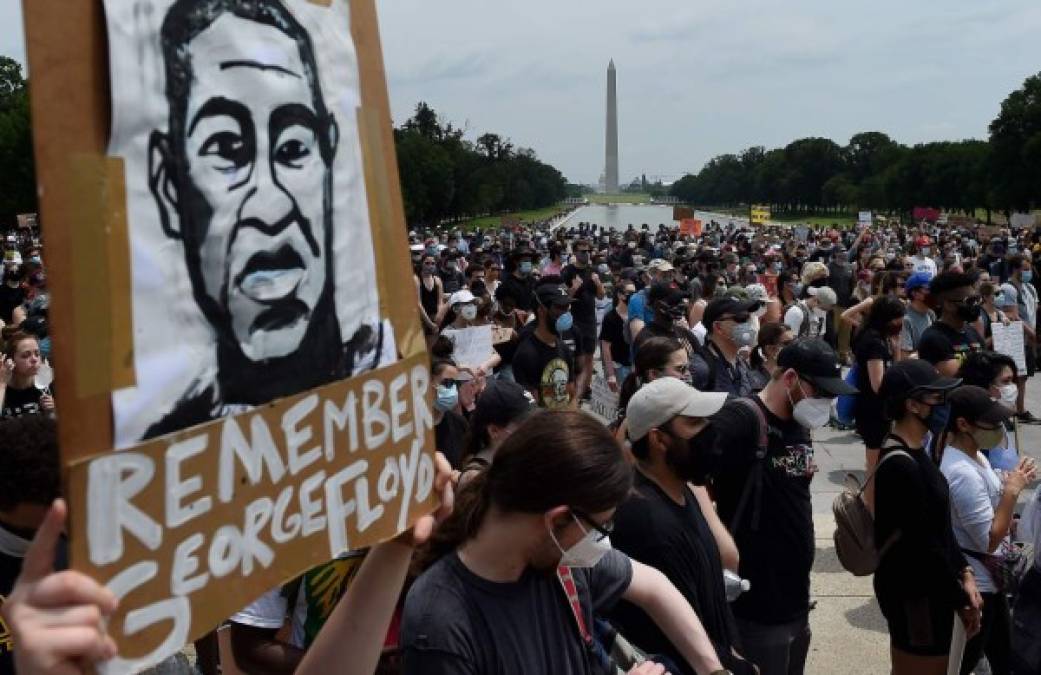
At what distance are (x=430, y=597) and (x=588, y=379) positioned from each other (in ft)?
32.1

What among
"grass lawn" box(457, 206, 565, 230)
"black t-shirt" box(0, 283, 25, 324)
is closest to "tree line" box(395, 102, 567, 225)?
"grass lawn" box(457, 206, 565, 230)

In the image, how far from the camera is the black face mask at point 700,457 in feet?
11.0

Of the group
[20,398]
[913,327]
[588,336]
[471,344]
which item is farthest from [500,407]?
[588,336]

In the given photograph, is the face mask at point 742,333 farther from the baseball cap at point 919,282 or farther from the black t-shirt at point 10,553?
the black t-shirt at point 10,553

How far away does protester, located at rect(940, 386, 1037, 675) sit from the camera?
4.39 metres

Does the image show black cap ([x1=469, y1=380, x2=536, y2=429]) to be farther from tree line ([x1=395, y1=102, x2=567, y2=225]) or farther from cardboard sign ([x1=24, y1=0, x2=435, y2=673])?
tree line ([x1=395, y1=102, x2=567, y2=225])

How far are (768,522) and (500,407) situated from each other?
3.97 feet

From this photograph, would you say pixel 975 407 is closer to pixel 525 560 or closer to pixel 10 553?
pixel 525 560

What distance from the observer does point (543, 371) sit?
7023mm

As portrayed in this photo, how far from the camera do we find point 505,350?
327 inches

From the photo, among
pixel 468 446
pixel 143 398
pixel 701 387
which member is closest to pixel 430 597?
pixel 143 398

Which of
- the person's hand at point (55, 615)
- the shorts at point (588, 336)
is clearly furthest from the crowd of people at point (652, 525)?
the shorts at point (588, 336)

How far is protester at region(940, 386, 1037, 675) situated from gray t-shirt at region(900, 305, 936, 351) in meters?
3.87

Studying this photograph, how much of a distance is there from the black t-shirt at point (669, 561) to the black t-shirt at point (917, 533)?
123cm
